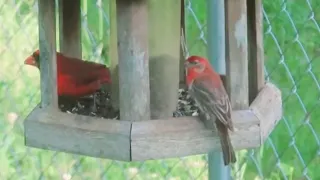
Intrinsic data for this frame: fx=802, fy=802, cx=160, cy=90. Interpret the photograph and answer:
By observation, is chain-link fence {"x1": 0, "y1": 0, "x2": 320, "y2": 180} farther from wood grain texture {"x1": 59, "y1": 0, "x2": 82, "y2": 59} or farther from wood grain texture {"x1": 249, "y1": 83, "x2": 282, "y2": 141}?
wood grain texture {"x1": 249, "y1": 83, "x2": 282, "y2": 141}

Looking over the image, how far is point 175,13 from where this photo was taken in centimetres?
160

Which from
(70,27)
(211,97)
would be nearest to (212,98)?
(211,97)

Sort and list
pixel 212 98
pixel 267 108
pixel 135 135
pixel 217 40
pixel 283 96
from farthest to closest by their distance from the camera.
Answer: pixel 283 96, pixel 217 40, pixel 267 108, pixel 212 98, pixel 135 135

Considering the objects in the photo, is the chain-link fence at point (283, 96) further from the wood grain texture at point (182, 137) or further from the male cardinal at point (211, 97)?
the wood grain texture at point (182, 137)

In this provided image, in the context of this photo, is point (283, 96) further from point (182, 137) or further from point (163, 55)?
point (182, 137)

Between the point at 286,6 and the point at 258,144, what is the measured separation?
0.78 meters

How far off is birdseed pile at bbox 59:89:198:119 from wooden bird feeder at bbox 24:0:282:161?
0.04m

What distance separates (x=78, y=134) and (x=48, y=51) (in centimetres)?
20

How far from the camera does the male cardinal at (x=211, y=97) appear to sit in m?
1.46

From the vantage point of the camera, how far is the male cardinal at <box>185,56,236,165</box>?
1.46 m

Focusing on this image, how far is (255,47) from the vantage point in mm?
1695

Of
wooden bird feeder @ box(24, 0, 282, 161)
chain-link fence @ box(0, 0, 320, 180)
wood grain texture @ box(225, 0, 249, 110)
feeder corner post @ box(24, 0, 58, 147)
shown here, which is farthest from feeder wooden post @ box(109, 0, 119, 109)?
chain-link fence @ box(0, 0, 320, 180)

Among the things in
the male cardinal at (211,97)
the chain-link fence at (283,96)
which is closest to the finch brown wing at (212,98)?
the male cardinal at (211,97)

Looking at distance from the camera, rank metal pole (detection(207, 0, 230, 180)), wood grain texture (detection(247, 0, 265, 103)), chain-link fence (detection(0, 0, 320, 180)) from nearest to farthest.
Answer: wood grain texture (detection(247, 0, 265, 103)) < metal pole (detection(207, 0, 230, 180)) < chain-link fence (detection(0, 0, 320, 180))
